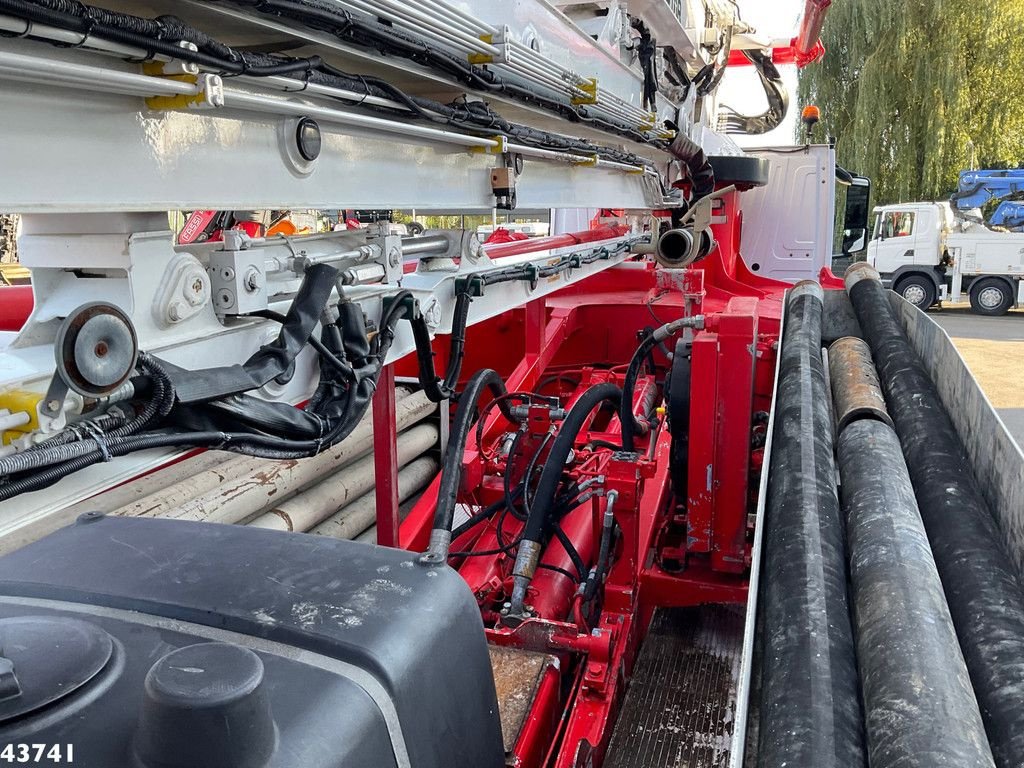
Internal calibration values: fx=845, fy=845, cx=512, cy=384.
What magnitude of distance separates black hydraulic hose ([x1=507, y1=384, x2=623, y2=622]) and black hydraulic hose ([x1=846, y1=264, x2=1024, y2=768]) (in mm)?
991

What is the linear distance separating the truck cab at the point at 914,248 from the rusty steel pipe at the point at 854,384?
45.7 feet

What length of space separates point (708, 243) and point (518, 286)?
8.29 feet

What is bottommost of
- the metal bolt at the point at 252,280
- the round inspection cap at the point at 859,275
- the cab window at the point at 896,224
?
the round inspection cap at the point at 859,275

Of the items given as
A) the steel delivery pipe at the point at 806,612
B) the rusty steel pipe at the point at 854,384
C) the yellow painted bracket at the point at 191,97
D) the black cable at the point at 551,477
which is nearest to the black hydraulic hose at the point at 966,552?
the rusty steel pipe at the point at 854,384

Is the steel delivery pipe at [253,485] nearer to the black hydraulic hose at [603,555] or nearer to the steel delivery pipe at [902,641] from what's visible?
the black hydraulic hose at [603,555]

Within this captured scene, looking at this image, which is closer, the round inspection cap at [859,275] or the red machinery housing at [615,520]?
the red machinery housing at [615,520]

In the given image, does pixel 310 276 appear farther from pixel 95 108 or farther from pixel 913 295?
pixel 913 295

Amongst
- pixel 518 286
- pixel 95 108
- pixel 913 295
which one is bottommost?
pixel 913 295

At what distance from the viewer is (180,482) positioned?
3273 millimetres

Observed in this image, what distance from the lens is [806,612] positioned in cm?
148

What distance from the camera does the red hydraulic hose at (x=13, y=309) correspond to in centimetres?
229

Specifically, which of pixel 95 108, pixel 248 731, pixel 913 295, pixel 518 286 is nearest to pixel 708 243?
pixel 518 286

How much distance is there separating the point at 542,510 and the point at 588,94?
4.25 feet

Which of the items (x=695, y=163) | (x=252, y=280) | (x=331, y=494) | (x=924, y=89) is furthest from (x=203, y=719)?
(x=924, y=89)
